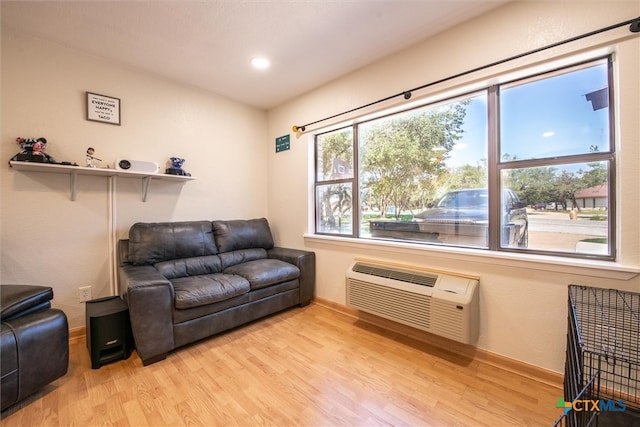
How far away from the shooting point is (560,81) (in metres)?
1.72

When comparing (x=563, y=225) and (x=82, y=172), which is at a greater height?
(x=82, y=172)

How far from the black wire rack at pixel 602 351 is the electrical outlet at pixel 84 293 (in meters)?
3.23

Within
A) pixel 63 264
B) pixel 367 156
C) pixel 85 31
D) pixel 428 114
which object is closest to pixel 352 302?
pixel 367 156

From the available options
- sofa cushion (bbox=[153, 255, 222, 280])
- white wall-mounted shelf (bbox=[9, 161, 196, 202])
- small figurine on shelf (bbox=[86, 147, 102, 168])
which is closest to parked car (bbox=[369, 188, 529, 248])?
sofa cushion (bbox=[153, 255, 222, 280])

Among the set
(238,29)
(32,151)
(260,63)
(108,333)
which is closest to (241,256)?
(108,333)

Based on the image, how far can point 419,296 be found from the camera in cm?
204

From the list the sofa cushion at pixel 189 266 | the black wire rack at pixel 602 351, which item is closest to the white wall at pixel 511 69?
the black wire rack at pixel 602 351

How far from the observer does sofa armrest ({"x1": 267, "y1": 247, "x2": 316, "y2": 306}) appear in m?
2.91

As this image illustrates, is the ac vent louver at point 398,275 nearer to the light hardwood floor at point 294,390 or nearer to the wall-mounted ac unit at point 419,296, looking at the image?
the wall-mounted ac unit at point 419,296

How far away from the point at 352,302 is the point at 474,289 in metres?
1.06

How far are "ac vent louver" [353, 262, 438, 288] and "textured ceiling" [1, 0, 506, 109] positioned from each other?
2015mm

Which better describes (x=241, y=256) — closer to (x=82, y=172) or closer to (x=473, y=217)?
(x=82, y=172)

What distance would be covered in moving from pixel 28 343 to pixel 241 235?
6.02 ft

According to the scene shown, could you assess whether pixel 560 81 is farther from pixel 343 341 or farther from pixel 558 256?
pixel 343 341
